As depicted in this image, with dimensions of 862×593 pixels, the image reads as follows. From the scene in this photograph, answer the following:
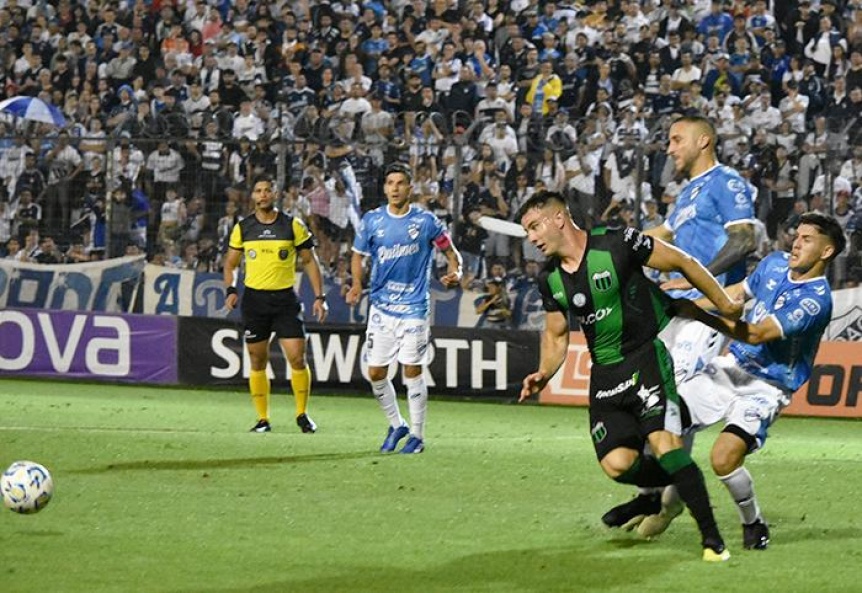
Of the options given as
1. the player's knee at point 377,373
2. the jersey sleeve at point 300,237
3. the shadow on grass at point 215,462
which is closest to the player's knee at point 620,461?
the shadow on grass at point 215,462

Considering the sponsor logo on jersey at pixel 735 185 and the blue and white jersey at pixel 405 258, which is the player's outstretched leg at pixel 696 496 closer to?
the sponsor logo on jersey at pixel 735 185

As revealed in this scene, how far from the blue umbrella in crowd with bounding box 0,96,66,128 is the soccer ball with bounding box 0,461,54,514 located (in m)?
14.6

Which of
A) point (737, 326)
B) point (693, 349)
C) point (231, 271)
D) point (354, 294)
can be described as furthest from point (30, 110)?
point (737, 326)

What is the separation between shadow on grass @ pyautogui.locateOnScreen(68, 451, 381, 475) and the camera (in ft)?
35.6

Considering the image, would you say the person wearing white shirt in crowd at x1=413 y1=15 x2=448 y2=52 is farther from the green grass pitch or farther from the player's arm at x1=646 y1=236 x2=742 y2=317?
the player's arm at x1=646 y1=236 x2=742 y2=317

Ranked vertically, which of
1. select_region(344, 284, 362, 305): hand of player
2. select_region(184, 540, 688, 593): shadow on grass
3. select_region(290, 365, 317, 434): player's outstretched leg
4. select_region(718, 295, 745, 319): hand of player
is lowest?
select_region(290, 365, 317, 434): player's outstretched leg

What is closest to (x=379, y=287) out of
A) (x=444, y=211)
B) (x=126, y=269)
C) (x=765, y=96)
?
(x=444, y=211)

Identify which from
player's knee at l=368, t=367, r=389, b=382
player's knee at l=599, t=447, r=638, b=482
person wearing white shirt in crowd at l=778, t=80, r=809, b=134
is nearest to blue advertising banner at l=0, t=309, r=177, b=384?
player's knee at l=368, t=367, r=389, b=382

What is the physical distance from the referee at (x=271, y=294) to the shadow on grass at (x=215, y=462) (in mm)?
1894

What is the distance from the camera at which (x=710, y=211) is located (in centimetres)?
871

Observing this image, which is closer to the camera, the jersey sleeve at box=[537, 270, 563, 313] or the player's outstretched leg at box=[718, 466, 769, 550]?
the jersey sleeve at box=[537, 270, 563, 313]

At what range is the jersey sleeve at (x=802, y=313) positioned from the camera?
26.5ft

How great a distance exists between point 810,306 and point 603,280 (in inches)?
49.9

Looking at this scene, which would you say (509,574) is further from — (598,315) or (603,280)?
(603,280)
